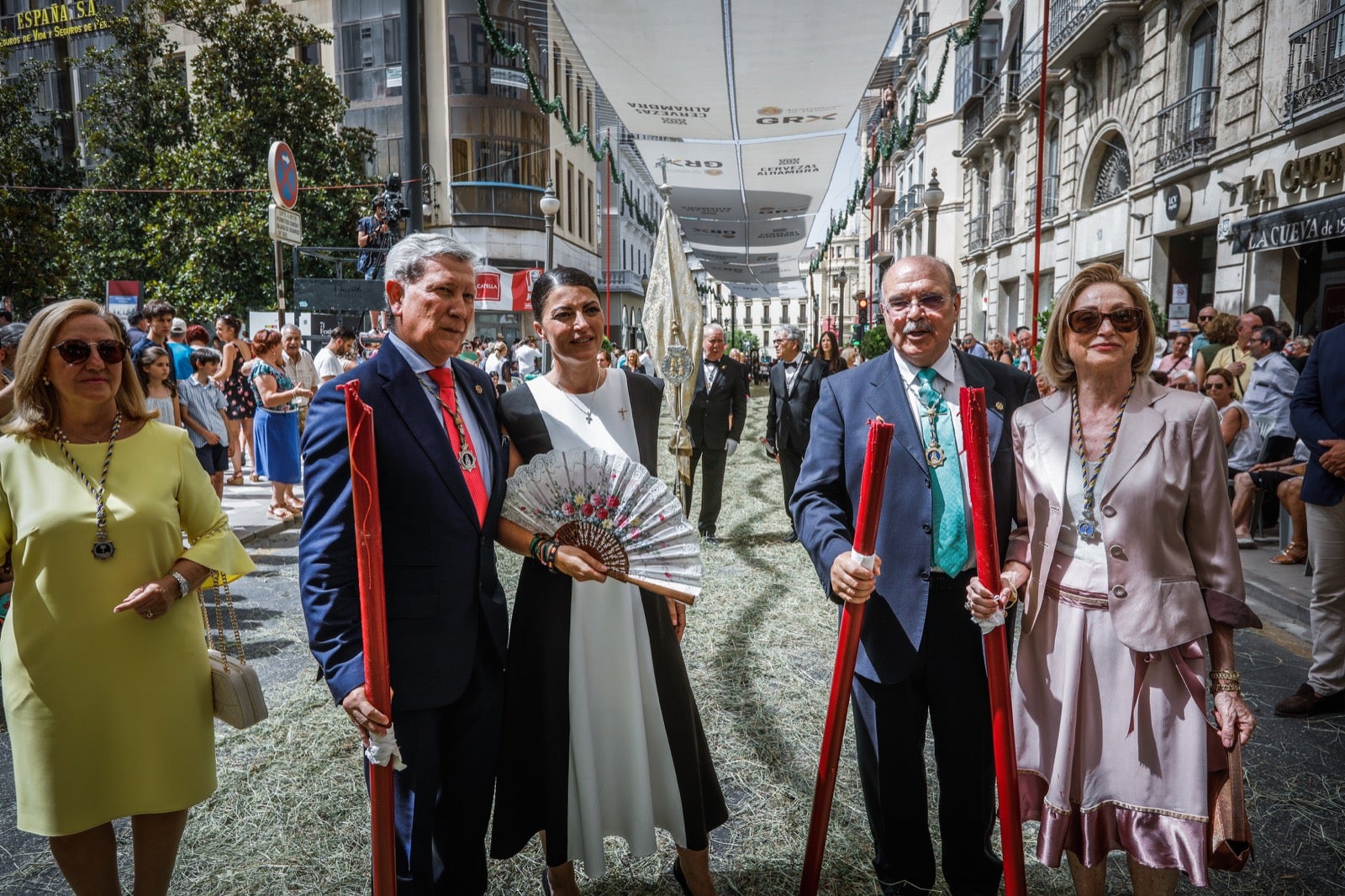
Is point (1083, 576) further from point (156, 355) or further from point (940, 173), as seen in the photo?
point (940, 173)

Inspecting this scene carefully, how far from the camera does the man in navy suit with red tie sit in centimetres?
198

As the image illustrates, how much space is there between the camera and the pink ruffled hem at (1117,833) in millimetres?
2115

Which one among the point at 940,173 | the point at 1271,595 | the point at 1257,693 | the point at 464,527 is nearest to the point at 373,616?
the point at 464,527

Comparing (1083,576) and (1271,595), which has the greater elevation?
(1083,576)

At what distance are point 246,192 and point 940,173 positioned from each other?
25.7m

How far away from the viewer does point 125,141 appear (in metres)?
21.9

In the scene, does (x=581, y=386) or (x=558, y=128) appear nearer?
(x=581, y=386)

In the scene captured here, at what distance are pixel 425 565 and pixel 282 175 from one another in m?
8.56

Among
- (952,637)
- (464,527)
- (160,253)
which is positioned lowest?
(952,637)

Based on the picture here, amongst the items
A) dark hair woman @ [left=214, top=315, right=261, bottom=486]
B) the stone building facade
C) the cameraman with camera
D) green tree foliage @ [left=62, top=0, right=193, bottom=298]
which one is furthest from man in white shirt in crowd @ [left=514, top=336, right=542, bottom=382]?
the stone building facade

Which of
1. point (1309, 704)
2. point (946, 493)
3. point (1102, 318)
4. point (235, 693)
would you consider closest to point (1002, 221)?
point (1309, 704)

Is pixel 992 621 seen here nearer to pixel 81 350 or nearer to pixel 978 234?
pixel 81 350

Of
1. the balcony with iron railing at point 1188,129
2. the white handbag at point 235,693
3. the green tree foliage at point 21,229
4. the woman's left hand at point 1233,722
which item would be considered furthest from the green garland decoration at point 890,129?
the green tree foliage at point 21,229

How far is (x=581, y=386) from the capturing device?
A: 2.69 meters
